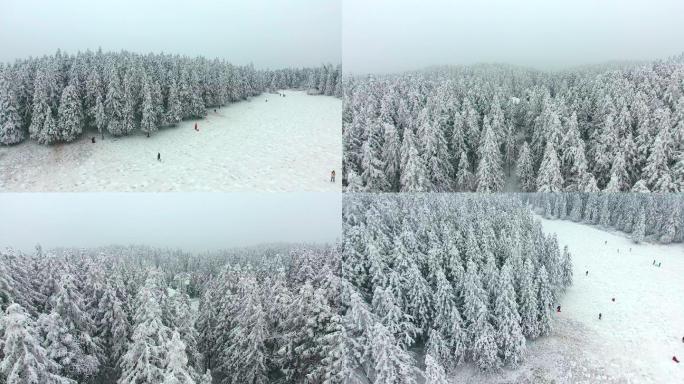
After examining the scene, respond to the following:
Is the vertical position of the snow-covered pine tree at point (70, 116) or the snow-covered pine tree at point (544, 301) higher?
the snow-covered pine tree at point (70, 116)

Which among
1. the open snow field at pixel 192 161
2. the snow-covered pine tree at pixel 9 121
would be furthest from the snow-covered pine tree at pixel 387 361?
the snow-covered pine tree at pixel 9 121

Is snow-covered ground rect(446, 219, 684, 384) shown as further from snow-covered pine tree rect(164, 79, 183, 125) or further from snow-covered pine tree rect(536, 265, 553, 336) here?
snow-covered pine tree rect(164, 79, 183, 125)

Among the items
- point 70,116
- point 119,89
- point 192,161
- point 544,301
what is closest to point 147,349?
point 192,161

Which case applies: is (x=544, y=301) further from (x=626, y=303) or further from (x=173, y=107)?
(x=173, y=107)

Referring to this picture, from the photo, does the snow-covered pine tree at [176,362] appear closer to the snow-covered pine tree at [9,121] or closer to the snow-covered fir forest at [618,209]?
the snow-covered pine tree at [9,121]

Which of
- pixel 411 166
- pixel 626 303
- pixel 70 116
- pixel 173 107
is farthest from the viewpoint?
pixel 626 303

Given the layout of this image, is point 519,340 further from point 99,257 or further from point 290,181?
point 99,257

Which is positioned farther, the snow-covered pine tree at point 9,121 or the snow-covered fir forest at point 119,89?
the snow-covered fir forest at point 119,89
